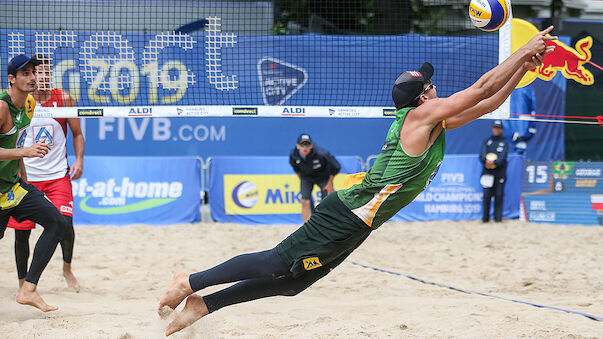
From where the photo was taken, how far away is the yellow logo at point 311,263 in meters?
3.55

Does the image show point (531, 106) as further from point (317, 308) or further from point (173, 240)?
point (317, 308)

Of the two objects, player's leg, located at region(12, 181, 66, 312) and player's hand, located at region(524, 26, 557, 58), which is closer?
player's hand, located at region(524, 26, 557, 58)

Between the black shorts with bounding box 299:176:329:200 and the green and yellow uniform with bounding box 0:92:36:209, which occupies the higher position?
the green and yellow uniform with bounding box 0:92:36:209

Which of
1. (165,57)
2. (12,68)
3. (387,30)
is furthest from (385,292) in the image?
(387,30)

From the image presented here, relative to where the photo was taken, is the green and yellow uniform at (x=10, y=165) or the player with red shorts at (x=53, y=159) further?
the player with red shorts at (x=53, y=159)

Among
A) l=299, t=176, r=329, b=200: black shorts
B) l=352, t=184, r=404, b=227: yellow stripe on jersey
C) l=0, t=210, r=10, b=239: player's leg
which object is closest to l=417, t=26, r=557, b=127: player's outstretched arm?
l=352, t=184, r=404, b=227: yellow stripe on jersey

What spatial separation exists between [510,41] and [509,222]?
16.8 ft

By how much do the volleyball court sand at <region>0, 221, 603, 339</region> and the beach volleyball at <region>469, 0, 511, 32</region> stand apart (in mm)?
1975

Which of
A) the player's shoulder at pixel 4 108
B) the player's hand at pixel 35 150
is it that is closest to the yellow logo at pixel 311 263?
the player's hand at pixel 35 150

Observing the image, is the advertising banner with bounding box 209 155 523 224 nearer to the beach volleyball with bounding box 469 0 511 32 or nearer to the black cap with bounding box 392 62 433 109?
the beach volleyball with bounding box 469 0 511 32

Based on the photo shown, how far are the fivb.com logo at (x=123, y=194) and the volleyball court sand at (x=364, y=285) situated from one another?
1.44 ft

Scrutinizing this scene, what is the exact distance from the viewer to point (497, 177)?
1013 centimetres

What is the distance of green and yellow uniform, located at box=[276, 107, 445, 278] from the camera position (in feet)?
11.3

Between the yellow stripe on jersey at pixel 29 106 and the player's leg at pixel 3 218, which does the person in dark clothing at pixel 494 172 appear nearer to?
the yellow stripe on jersey at pixel 29 106
